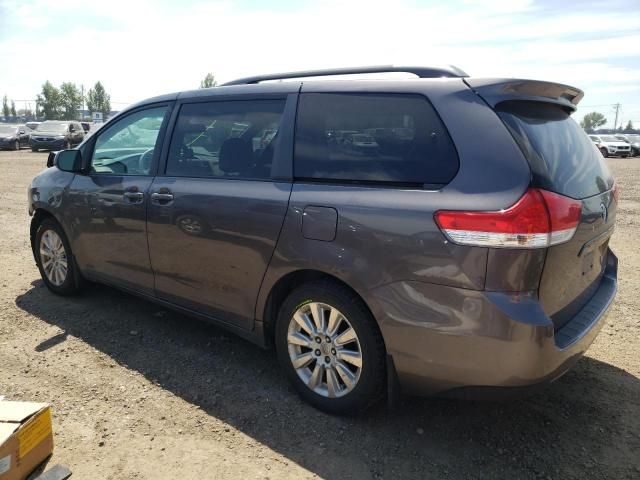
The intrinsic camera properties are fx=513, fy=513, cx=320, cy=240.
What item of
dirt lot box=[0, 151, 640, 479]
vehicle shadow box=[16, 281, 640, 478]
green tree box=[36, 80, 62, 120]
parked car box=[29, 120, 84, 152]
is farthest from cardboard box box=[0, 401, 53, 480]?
green tree box=[36, 80, 62, 120]

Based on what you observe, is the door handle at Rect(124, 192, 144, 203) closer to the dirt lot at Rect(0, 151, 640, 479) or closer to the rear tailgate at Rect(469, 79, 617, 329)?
the dirt lot at Rect(0, 151, 640, 479)

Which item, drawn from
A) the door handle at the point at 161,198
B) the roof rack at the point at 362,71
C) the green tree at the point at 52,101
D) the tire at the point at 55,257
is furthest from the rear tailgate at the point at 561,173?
the green tree at the point at 52,101

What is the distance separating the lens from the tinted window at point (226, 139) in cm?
306

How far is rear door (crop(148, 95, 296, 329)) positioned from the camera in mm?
2957

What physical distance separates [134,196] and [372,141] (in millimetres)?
1925

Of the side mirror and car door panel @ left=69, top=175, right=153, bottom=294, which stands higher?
the side mirror

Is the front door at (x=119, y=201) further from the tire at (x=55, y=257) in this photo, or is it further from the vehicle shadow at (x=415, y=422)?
the vehicle shadow at (x=415, y=422)

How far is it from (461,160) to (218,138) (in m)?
1.68

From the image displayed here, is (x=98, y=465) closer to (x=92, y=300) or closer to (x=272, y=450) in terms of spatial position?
(x=272, y=450)

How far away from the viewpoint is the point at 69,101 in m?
82.4

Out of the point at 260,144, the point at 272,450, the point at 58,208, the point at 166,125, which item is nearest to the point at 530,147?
the point at 260,144

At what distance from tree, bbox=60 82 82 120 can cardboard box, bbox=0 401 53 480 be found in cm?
8897

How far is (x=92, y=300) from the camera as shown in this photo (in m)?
4.63

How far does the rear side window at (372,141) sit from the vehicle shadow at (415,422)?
1.34 m
